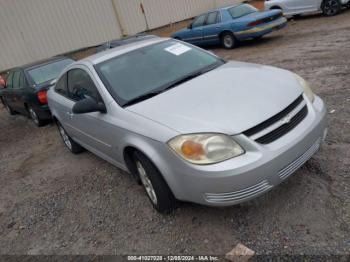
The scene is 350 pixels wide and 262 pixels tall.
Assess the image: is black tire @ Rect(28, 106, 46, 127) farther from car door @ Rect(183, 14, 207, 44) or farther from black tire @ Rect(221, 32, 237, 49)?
car door @ Rect(183, 14, 207, 44)

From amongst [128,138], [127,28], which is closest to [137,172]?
[128,138]

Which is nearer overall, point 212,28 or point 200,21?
point 212,28

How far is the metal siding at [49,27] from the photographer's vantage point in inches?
631

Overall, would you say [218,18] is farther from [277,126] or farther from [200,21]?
[277,126]

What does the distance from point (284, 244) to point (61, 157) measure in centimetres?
405

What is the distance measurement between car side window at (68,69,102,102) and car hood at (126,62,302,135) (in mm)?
737

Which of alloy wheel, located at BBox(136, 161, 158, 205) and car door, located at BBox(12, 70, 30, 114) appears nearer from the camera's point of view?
alloy wheel, located at BBox(136, 161, 158, 205)

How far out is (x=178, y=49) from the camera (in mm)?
4102

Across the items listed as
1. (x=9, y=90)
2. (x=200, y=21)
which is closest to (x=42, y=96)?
(x=9, y=90)

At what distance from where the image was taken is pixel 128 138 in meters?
3.14

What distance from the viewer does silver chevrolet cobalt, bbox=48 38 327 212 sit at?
258 cm

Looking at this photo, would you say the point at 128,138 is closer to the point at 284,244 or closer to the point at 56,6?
the point at 284,244

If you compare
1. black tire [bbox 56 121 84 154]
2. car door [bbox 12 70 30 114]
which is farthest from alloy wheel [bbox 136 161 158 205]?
car door [bbox 12 70 30 114]

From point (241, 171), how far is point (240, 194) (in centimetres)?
22
